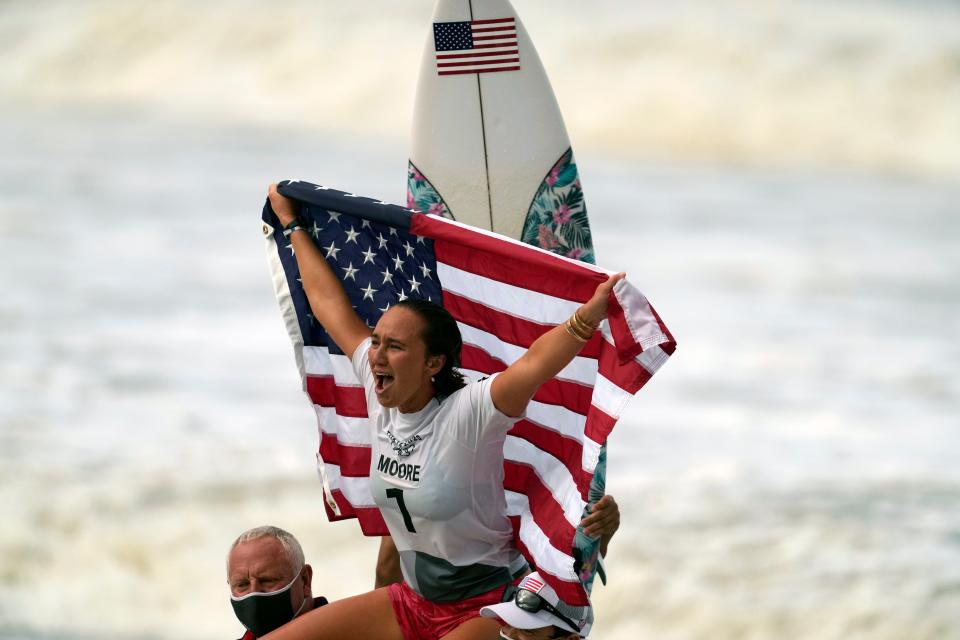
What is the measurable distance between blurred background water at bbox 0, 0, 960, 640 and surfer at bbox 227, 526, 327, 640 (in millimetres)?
4021

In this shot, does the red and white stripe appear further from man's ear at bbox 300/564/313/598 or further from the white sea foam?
the white sea foam

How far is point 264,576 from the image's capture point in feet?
9.45

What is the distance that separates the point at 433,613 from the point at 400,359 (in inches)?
21.8

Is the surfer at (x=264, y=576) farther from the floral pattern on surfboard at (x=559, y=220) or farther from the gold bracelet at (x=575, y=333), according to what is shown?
the floral pattern on surfboard at (x=559, y=220)

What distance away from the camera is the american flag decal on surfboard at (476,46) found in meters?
4.06

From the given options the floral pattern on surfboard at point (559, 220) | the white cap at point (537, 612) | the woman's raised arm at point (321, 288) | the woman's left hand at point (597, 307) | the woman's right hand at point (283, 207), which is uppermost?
the floral pattern on surfboard at point (559, 220)

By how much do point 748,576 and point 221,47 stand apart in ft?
59.0

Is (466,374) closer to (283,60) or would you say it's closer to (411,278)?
(411,278)

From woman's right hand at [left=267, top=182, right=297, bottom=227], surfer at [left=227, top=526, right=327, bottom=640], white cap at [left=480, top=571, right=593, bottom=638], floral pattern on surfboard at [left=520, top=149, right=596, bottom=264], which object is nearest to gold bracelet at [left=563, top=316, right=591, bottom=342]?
white cap at [left=480, top=571, right=593, bottom=638]

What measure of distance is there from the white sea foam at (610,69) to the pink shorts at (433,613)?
668 inches

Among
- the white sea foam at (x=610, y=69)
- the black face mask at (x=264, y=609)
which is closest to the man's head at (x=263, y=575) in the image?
the black face mask at (x=264, y=609)

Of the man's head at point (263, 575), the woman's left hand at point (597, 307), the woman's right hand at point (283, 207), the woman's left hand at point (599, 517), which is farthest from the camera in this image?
the woman's right hand at point (283, 207)

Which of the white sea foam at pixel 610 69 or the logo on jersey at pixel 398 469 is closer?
the logo on jersey at pixel 398 469

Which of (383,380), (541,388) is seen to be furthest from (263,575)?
(541,388)
